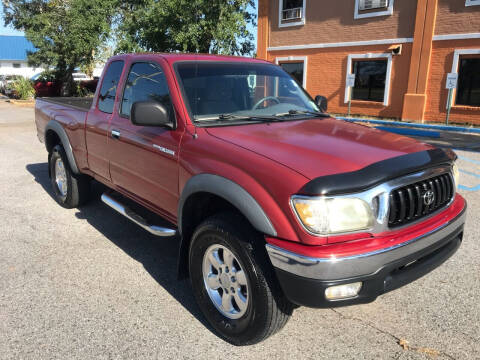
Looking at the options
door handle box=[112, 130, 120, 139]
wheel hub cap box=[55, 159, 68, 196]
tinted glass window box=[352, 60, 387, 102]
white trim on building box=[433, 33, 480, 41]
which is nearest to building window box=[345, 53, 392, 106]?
tinted glass window box=[352, 60, 387, 102]

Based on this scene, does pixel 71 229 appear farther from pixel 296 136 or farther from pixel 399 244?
pixel 399 244

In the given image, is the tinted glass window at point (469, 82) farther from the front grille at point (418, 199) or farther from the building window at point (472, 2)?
the front grille at point (418, 199)

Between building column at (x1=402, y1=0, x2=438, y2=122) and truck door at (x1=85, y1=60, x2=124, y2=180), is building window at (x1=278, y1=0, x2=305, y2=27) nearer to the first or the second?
building column at (x1=402, y1=0, x2=438, y2=122)

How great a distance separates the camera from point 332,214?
218cm

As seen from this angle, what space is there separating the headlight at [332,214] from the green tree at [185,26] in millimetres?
16039

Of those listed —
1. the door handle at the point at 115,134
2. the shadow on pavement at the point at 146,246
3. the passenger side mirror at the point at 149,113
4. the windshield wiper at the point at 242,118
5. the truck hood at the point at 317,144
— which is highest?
the passenger side mirror at the point at 149,113

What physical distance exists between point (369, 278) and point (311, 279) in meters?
0.33

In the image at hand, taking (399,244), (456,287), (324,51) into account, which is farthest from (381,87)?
(399,244)

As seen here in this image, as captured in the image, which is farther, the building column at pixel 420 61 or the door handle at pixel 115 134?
the building column at pixel 420 61

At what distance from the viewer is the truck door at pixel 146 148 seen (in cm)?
315

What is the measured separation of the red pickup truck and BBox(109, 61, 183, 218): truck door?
0.02m

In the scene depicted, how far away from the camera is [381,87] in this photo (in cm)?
1692

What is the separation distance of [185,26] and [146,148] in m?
15.2

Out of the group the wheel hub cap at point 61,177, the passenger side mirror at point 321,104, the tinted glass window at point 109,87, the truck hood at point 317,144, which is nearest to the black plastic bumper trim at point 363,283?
the truck hood at point 317,144
